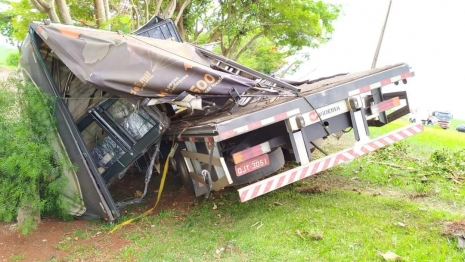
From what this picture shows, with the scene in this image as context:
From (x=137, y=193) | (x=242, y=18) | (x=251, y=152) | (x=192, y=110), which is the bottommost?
(x=137, y=193)

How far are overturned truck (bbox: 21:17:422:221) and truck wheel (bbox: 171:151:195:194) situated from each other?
17 cm

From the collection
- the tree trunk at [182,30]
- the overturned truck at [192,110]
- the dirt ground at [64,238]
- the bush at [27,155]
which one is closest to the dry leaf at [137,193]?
the dirt ground at [64,238]

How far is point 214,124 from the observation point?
11.4 ft

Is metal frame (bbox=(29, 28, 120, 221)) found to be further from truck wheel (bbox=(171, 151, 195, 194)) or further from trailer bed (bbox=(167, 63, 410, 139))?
trailer bed (bbox=(167, 63, 410, 139))

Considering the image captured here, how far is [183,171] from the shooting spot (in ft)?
18.4

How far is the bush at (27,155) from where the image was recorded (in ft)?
13.4

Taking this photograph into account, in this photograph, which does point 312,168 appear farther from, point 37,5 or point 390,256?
point 37,5

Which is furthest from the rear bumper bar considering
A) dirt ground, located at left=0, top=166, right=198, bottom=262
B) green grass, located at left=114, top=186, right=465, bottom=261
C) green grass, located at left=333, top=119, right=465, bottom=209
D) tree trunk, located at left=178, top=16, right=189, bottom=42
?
tree trunk, located at left=178, top=16, right=189, bottom=42

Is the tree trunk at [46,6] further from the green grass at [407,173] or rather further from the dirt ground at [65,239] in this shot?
the green grass at [407,173]

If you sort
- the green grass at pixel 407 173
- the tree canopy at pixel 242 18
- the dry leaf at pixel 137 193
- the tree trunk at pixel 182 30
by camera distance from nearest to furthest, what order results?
the green grass at pixel 407 173
the dry leaf at pixel 137 193
the tree canopy at pixel 242 18
the tree trunk at pixel 182 30

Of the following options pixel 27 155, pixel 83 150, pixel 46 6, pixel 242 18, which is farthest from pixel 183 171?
pixel 242 18

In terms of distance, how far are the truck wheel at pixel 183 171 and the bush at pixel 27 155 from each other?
5.36 ft

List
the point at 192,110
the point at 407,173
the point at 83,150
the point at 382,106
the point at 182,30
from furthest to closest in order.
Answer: the point at 182,30
the point at 407,173
the point at 83,150
the point at 382,106
the point at 192,110

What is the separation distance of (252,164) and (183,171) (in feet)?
6.54
